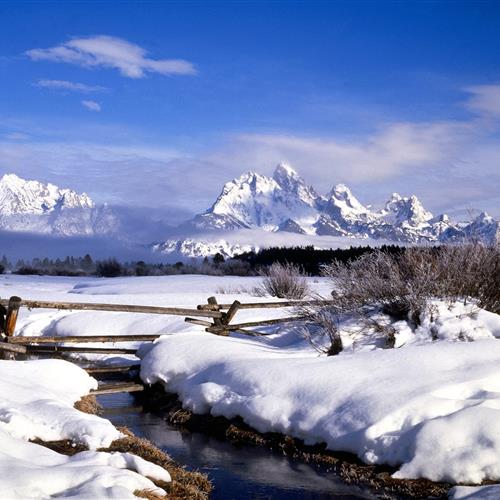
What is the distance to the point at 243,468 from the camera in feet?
29.9

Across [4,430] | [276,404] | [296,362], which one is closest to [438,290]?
[296,362]

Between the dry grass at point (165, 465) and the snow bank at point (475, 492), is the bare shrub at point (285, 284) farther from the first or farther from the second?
the snow bank at point (475, 492)

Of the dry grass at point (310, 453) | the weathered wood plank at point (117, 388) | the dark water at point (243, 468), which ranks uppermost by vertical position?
the weathered wood plank at point (117, 388)

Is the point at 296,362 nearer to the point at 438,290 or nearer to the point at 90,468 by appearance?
the point at 438,290

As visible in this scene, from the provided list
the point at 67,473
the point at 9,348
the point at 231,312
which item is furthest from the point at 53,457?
the point at 231,312

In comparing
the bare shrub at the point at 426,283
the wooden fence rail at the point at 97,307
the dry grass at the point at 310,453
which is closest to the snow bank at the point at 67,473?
the dry grass at the point at 310,453

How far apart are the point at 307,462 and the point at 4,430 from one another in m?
3.87

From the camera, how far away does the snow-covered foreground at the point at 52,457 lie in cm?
580

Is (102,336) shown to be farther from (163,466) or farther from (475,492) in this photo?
(475,492)

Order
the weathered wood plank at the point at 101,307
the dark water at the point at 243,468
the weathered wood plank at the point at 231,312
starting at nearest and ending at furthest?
the dark water at the point at 243,468
the weathered wood plank at the point at 101,307
the weathered wood plank at the point at 231,312

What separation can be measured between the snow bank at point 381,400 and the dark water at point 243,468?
0.51 metres

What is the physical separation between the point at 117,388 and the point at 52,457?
640 centimetres

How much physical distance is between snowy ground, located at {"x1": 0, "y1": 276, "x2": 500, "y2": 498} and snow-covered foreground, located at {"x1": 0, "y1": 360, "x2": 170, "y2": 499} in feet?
8.59

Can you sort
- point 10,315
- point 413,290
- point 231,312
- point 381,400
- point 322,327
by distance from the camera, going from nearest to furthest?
point 381,400 → point 413,290 → point 10,315 → point 322,327 → point 231,312
